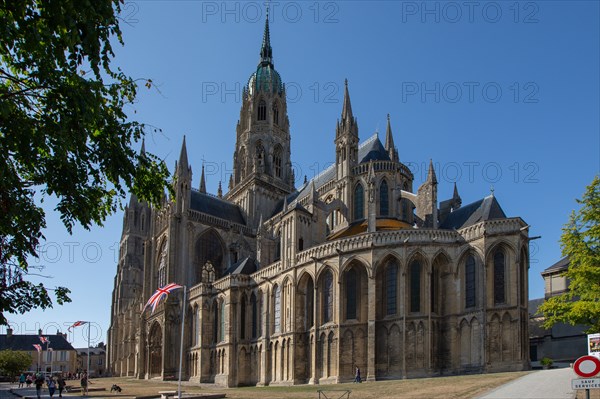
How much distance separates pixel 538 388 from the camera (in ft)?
78.0

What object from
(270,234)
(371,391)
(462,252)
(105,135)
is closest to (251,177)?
(270,234)

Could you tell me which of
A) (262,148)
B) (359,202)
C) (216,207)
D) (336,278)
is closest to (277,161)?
(262,148)

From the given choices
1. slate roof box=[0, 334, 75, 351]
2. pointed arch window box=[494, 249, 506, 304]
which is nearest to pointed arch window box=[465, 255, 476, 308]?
pointed arch window box=[494, 249, 506, 304]

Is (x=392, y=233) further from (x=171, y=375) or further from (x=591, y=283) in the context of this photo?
(x=171, y=375)

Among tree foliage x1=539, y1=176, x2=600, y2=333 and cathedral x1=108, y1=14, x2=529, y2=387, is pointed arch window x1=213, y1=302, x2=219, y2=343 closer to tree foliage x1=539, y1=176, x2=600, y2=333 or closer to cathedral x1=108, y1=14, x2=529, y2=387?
cathedral x1=108, y1=14, x2=529, y2=387

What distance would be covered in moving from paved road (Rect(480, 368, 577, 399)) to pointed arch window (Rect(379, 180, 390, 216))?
2832 centimetres

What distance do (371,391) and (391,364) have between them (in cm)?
1241

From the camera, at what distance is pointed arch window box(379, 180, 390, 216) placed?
185 feet

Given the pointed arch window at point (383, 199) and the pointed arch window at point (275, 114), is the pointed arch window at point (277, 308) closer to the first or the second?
the pointed arch window at point (383, 199)

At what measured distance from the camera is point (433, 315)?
42.7 meters

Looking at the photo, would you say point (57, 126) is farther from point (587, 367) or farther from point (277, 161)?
point (277, 161)

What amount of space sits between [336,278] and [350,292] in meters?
1.38

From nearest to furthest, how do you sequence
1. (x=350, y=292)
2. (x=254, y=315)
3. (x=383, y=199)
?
(x=350, y=292)
(x=254, y=315)
(x=383, y=199)

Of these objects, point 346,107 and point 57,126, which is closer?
point 57,126
